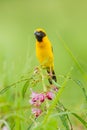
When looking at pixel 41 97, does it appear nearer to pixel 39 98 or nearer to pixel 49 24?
Result: pixel 39 98

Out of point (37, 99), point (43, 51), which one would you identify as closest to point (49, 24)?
point (43, 51)

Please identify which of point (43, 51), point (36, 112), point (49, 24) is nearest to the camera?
point (36, 112)

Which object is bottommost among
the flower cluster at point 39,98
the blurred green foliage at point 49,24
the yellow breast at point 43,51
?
the blurred green foliage at point 49,24

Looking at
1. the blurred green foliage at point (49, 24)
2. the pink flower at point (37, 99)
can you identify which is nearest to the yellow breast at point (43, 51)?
the pink flower at point (37, 99)

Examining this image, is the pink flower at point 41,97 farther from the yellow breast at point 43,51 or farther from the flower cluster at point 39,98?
the yellow breast at point 43,51


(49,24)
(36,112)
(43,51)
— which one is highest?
(36,112)

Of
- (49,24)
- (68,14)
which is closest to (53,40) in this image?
(49,24)

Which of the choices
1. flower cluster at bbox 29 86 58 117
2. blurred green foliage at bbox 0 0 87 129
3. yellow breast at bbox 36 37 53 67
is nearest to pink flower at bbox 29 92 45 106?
flower cluster at bbox 29 86 58 117

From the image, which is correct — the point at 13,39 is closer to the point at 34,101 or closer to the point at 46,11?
the point at 46,11

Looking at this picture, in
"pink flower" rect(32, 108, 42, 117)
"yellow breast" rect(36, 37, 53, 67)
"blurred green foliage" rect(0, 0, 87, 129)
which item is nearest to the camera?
"pink flower" rect(32, 108, 42, 117)

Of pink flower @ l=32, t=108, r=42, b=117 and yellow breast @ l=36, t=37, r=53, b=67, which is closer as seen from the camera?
pink flower @ l=32, t=108, r=42, b=117

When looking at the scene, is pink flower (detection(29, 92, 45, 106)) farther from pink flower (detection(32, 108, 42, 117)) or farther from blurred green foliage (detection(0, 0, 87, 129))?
blurred green foliage (detection(0, 0, 87, 129))
